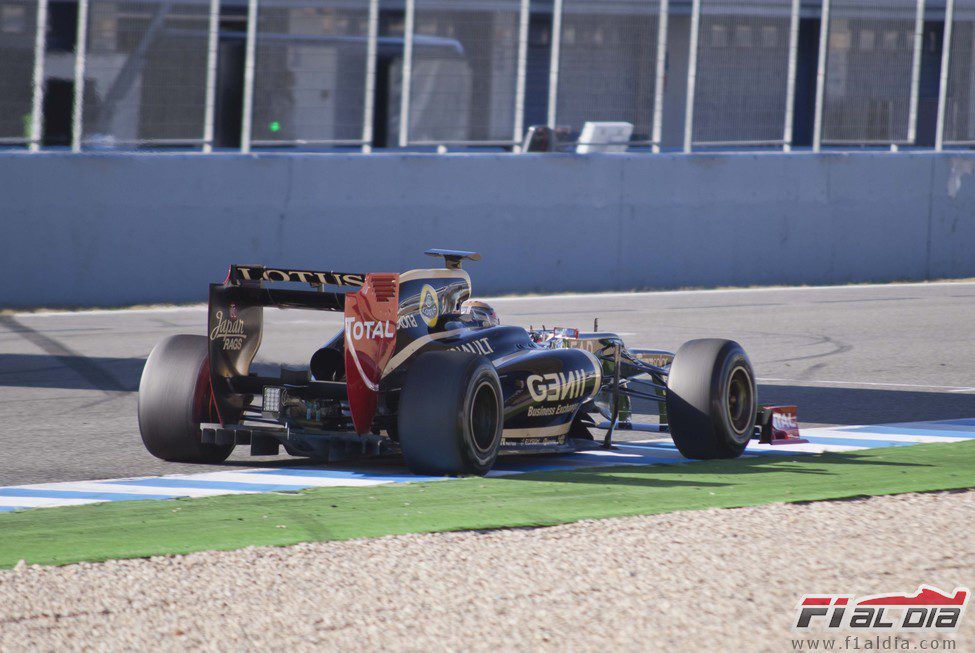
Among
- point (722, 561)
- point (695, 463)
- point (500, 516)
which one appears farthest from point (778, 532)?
point (695, 463)

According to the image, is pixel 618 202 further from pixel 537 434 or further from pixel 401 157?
pixel 537 434

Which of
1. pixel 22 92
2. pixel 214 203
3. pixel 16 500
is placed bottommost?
pixel 16 500

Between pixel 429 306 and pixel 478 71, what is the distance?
35.3 ft

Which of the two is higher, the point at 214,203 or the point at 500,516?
the point at 214,203

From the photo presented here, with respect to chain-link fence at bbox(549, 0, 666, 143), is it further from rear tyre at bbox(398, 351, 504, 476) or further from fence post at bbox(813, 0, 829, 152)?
rear tyre at bbox(398, 351, 504, 476)

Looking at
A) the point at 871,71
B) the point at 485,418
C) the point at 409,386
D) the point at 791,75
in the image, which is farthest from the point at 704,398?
the point at 871,71

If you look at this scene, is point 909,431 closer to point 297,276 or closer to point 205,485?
point 297,276

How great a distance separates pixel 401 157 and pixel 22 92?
4.42 metres

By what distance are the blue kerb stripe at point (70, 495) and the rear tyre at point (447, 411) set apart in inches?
49.7

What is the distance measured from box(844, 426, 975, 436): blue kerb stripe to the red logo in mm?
4404

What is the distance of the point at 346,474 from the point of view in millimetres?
8219

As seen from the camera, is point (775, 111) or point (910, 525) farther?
point (775, 111)

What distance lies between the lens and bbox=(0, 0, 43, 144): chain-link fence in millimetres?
15867

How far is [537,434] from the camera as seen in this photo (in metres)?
8.59
